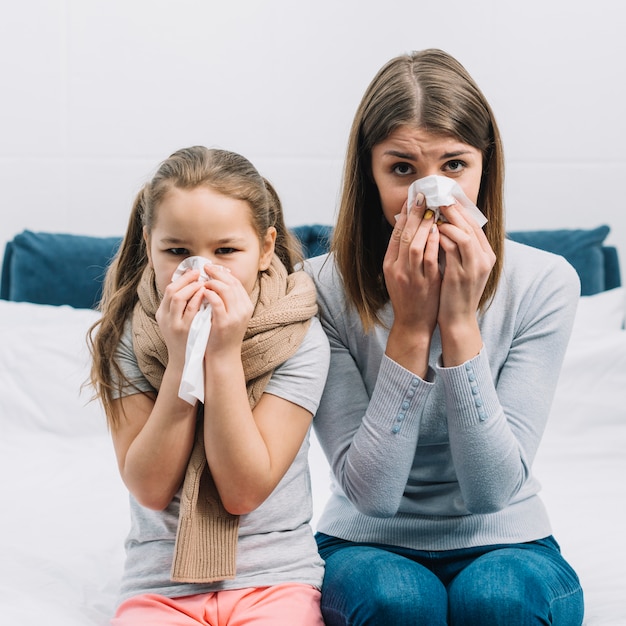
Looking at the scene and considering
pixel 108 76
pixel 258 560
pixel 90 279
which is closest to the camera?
pixel 258 560

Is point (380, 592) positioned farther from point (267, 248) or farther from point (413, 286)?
point (267, 248)

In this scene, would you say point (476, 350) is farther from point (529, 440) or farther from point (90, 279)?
point (90, 279)

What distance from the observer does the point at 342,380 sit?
1.32 meters

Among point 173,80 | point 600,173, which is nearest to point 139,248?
point 173,80

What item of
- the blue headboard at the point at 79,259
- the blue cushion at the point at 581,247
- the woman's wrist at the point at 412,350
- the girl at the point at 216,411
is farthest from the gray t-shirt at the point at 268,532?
the blue cushion at the point at 581,247

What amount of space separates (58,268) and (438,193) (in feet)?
4.59

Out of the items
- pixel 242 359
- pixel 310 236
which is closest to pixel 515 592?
pixel 242 359

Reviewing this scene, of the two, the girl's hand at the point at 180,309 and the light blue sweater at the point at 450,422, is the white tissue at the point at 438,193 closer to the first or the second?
the light blue sweater at the point at 450,422

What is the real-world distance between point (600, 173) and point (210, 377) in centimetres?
184

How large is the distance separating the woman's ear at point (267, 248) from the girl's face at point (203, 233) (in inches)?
2.4

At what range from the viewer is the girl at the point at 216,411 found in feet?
3.72

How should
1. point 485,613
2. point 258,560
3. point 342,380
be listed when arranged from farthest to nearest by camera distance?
1. point 342,380
2. point 258,560
3. point 485,613

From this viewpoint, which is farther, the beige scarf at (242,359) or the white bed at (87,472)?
the white bed at (87,472)

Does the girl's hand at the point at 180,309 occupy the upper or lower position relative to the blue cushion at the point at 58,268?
upper
